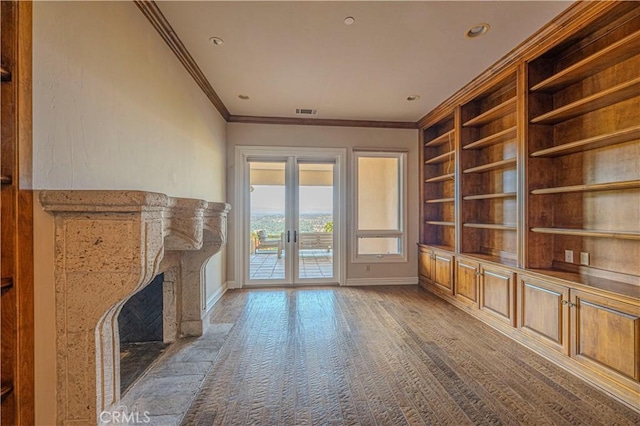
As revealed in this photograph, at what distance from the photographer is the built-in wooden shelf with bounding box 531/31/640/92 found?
212 centimetres

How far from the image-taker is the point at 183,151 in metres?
2.98

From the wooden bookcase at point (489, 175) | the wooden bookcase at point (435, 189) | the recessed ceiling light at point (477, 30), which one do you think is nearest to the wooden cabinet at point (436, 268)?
the wooden bookcase at point (435, 189)

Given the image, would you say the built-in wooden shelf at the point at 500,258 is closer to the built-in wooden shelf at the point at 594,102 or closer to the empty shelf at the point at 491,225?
the empty shelf at the point at 491,225

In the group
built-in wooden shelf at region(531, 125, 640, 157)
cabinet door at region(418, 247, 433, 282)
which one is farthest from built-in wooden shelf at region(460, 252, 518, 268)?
built-in wooden shelf at region(531, 125, 640, 157)

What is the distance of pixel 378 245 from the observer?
5.22 meters

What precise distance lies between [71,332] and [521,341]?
361 centimetres

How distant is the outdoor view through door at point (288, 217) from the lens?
16.5 feet

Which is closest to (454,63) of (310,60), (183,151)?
(310,60)

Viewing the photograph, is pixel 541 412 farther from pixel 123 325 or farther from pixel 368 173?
pixel 368 173

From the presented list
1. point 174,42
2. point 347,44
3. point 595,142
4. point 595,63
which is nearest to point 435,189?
point 595,142

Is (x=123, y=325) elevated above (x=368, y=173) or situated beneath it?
situated beneath

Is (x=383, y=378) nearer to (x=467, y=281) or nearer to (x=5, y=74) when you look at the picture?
(x=467, y=281)

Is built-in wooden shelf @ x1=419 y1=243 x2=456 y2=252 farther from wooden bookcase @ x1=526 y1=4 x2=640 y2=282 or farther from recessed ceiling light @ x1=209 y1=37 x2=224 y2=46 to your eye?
recessed ceiling light @ x1=209 y1=37 x2=224 y2=46

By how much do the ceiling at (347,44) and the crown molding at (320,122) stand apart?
70 centimetres
